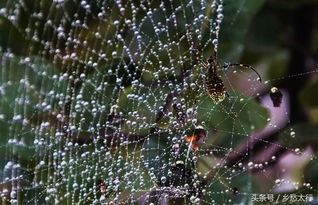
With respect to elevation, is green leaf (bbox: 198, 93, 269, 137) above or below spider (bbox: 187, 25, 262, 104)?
below

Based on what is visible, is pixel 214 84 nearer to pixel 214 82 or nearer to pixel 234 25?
pixel 214 82

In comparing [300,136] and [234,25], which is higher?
[234,25]

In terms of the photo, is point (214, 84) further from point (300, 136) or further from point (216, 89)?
point (300, 136)

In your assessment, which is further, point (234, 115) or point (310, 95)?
point (310, 95)

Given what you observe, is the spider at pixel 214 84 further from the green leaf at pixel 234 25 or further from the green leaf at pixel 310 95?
the green leaf at pixel 310 95

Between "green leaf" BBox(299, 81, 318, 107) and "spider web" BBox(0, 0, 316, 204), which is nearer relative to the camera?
"spider web" BBox(0, 0, 316, 204)

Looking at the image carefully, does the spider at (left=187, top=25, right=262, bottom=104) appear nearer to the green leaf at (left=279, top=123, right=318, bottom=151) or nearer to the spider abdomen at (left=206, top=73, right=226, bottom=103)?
the spider abdomen at (left=206, top=73, right=226, bottom=103)

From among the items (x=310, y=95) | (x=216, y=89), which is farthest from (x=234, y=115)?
(x=310, y=95)

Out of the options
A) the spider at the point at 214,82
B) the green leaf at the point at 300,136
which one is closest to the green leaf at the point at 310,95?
the green leaf at the point at 300,136

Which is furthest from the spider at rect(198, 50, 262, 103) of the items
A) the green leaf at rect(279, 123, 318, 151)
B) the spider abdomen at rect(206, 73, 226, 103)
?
the green leaf at rect(279, 123, 318, 151)
